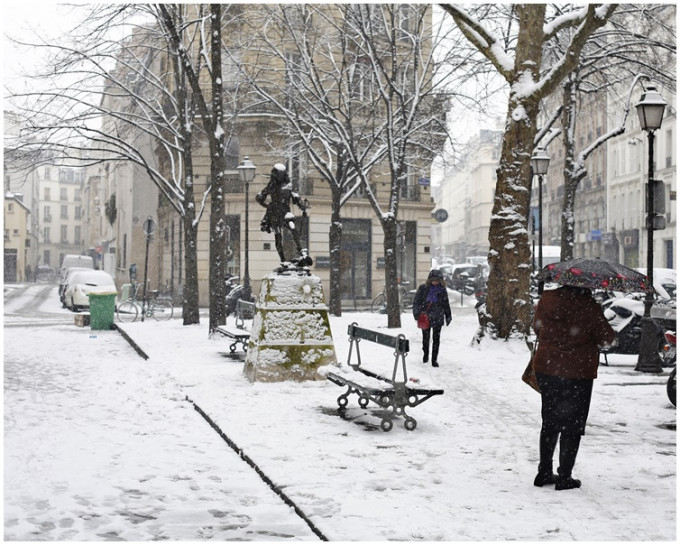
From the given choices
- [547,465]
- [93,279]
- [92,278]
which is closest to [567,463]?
[547,465]

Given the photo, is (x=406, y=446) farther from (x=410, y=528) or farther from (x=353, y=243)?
(x=353, y=243)

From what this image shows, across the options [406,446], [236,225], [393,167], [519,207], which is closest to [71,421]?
[406,446]

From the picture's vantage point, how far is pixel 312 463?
6.76m

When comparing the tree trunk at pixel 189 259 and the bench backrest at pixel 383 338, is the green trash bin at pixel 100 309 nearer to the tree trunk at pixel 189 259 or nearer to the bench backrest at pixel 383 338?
the tree trunk at pixel 189 259

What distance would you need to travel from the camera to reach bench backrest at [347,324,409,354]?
27.8 feet

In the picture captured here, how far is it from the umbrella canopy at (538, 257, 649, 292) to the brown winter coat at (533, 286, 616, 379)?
0.20 meters

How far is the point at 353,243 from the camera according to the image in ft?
122

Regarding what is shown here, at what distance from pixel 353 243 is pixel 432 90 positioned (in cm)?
1450

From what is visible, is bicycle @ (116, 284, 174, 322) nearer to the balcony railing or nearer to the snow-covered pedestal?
the balcony railing

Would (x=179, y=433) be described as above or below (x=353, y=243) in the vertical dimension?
below

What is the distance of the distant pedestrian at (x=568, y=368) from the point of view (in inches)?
238

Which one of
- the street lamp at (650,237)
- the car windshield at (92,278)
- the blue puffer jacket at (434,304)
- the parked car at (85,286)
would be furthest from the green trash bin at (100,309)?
the street lamp at (650,237)

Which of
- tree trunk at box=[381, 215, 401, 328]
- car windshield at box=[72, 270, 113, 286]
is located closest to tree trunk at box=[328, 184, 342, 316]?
tree trunk at box=[381, 215, 401, 328]

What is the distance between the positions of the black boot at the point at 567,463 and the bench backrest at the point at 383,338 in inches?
101
